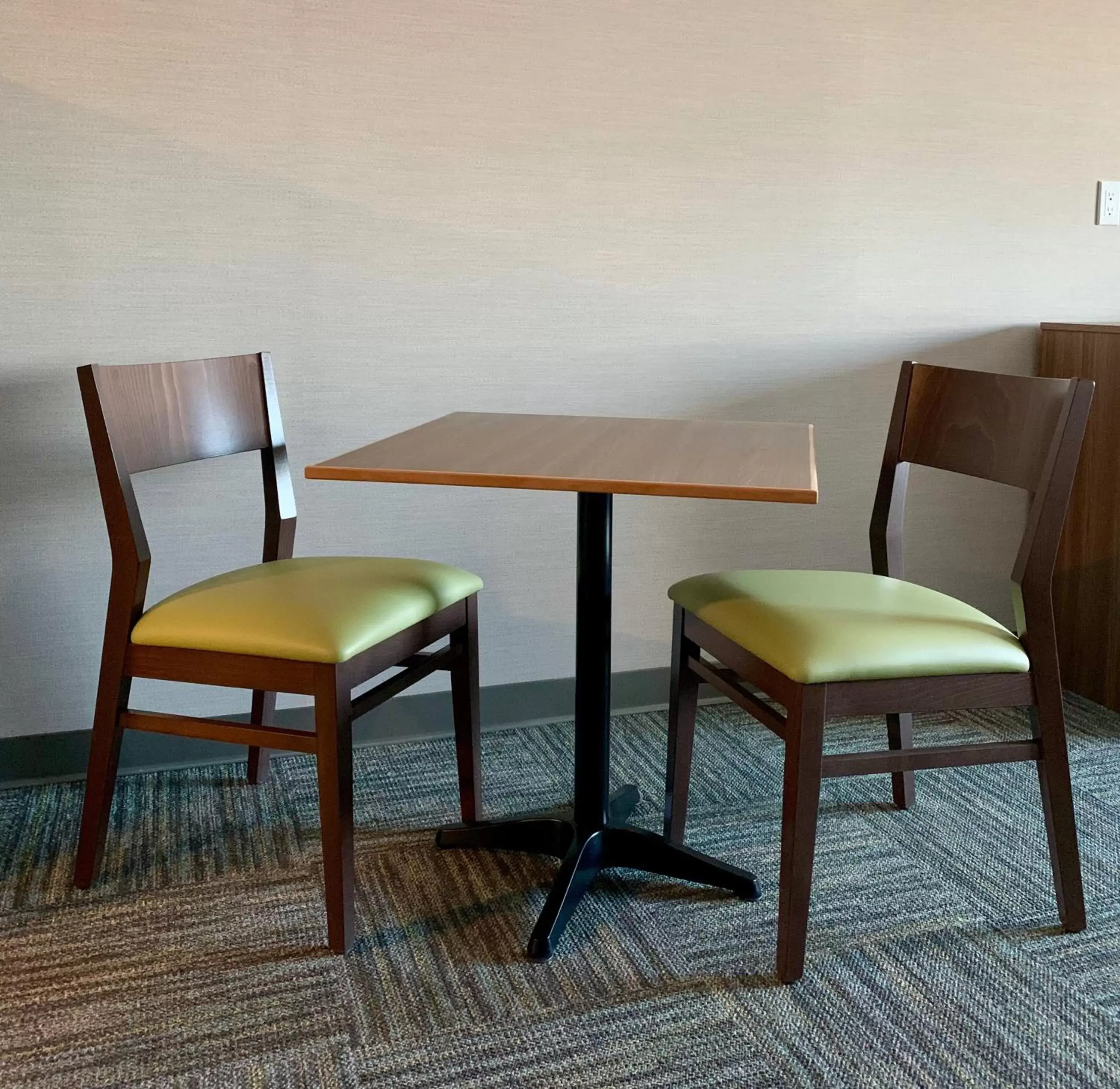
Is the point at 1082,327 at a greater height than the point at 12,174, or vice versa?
the point at 12,174

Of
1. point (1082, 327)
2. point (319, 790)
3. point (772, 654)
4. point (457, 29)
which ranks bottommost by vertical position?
point (319, 790)

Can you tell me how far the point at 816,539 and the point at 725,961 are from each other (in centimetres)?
127

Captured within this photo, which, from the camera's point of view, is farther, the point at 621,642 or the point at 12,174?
the point at 621,642

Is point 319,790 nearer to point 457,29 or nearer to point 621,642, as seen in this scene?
point 621,642

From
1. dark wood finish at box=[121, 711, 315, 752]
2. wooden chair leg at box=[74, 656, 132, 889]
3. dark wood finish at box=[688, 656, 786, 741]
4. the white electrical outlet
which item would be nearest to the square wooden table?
dark wood finish at box=[688, 656, 786, 741]

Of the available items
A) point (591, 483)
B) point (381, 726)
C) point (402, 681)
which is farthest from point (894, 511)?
point (381, 726)

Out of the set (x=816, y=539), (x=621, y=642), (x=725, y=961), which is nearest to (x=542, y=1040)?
Answer: (x=725, y=961)

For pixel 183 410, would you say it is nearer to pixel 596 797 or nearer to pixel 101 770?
pixel 101 770

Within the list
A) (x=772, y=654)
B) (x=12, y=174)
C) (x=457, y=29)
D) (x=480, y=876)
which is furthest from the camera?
(x=457, y=29)

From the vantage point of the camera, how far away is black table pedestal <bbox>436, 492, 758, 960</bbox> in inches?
68.8

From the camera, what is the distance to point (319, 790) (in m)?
1.58

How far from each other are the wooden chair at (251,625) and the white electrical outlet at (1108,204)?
1.79 metres

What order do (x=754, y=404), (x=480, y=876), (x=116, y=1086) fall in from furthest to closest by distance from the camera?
(x=754, y=404), (x=480, y=876), (x=116, y=1086)

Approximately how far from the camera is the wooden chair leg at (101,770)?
1.73m
